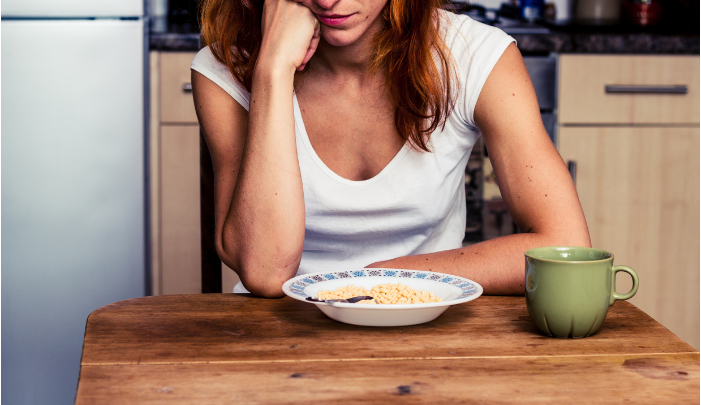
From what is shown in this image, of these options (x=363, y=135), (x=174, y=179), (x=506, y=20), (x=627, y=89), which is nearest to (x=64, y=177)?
(x=174, y=179)

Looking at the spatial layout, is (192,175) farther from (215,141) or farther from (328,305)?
(328,305)

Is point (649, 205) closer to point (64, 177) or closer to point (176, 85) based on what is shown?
point (176, 85)

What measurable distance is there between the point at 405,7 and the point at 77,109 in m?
1.19

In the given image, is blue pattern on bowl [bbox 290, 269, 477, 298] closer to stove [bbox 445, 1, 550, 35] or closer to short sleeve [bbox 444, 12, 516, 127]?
short sleeve [bbox 444, 12, 516, 127]

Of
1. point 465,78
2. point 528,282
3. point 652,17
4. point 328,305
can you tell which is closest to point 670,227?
point 652,17

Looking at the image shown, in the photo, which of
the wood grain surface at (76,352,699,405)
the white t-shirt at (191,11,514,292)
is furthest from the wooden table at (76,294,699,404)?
the white t-shirt at (191,11,514,292)

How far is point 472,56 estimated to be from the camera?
3.22ft

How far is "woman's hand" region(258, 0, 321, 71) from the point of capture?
907 millimetres

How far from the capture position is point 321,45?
3.51 feet

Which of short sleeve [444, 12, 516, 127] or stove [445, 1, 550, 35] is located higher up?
stove [445, 1, 550, 35]

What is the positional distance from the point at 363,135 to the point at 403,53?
15cm

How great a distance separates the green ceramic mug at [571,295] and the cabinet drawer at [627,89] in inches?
55.7

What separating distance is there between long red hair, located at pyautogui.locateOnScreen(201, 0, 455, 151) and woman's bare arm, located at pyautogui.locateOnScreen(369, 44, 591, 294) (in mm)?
75

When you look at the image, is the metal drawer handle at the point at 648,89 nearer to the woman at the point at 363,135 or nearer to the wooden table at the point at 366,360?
the woman at the point at 363,135
